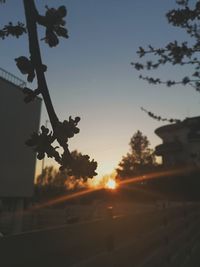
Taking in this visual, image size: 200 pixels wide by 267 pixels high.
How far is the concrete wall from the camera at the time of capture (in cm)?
2158

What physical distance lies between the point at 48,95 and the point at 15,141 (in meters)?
21.7

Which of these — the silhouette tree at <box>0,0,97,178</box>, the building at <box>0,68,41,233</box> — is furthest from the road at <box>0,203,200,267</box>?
the building at <box>0,68,41,233</box>

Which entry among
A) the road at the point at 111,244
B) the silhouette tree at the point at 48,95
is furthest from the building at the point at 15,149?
the silhouette tree at the point at 48,95

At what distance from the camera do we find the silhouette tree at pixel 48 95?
4.52 feet

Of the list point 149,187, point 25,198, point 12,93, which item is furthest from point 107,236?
point 149,187

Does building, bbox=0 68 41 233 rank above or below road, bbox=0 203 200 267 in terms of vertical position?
above

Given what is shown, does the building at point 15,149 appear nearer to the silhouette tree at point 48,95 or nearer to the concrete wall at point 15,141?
the concrete wall at point 15,141

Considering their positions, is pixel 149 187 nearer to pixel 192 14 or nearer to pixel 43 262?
pixel 192 14

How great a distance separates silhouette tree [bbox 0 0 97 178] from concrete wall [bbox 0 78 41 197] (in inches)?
771

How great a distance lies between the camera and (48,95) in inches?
56.1

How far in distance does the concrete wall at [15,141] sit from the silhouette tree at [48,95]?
64.3 ft

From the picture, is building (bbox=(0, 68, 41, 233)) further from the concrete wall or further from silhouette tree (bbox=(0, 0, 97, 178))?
silhouette tree (bbox=(0, 0, 97, 178))

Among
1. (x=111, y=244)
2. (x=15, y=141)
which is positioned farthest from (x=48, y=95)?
(x=15, y=141)

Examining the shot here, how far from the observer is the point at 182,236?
8.80 meters
